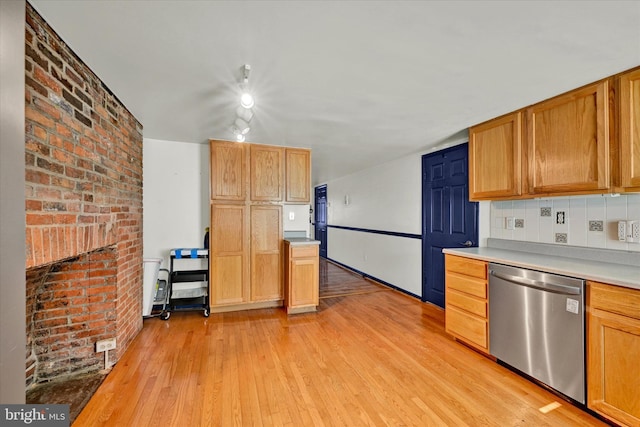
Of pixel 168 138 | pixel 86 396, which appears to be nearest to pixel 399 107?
pixel 168 138

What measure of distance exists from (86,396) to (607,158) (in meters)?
4.00

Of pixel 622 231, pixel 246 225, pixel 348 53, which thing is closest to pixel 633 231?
pixel 622 231

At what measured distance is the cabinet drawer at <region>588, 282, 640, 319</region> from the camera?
161cm

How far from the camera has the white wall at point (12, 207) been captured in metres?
0.80

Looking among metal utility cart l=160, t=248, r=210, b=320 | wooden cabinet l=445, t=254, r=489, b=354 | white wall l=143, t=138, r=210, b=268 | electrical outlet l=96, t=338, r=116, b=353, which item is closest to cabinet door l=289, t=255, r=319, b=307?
metal utility cart l=160, t=248, r=210, b=320

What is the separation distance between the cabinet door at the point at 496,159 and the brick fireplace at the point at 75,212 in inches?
133

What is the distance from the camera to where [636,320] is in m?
1.60

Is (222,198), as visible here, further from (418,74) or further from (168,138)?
(418,74)

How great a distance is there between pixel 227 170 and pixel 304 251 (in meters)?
1.42

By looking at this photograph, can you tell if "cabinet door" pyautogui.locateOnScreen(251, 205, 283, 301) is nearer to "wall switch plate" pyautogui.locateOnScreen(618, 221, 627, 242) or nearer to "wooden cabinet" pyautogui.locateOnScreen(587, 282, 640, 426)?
"wooden cabinet" pyautogui.locateOnScreen(587, 282, 640, 426)

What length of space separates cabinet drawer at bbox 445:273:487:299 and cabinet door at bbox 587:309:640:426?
0.78 metres

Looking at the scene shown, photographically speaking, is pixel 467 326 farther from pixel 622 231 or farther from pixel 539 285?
pixel 622 231

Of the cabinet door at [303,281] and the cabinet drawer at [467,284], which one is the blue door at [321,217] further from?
the cabinet drawer at [467,284]

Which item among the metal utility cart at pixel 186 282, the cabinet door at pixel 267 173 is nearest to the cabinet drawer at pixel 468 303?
the cabinet door at pixel 267 173
